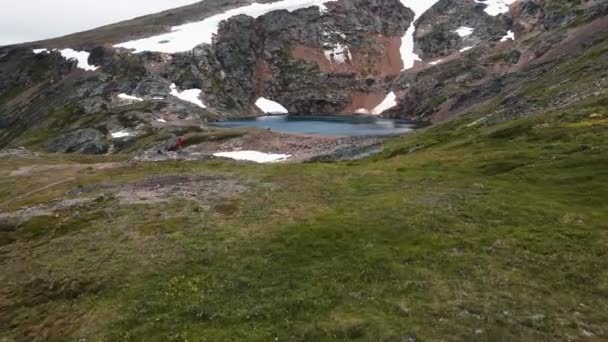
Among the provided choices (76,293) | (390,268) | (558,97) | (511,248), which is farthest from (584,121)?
(76,293)

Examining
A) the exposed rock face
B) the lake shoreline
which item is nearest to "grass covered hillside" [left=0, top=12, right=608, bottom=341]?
the lake shoreline

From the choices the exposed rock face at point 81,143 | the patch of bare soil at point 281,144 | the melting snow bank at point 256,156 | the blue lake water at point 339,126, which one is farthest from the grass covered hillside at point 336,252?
the blue lake water at point 339,126

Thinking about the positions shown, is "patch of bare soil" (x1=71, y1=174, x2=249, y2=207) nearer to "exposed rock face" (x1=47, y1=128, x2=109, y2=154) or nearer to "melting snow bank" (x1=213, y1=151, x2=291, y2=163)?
"melting snow bank" (x1=213, y1=151, x2=291, y2=163)

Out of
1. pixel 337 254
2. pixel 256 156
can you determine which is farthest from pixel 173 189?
pixel 256 156

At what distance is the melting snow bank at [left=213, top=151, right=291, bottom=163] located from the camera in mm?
107688

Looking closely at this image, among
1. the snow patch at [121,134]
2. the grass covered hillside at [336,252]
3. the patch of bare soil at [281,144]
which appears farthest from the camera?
the snow patch at [121,134]

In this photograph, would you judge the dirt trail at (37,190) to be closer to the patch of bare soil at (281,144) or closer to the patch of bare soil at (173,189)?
the patch of bare soil at (173,189)

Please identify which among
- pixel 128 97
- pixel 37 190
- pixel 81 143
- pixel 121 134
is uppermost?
pixel 37 190

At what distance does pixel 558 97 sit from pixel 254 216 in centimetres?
5654

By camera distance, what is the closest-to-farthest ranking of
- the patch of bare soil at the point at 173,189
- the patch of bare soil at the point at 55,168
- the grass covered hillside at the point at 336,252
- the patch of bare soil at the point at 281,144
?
A: the grass covered hillside at the point at 336,252 < the patch of bare soil at the point at 173,189 < the patch of bare soil at the point at 55,168 < the patch of bare soil at the point at 281,144

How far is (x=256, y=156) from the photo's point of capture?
11181 cm

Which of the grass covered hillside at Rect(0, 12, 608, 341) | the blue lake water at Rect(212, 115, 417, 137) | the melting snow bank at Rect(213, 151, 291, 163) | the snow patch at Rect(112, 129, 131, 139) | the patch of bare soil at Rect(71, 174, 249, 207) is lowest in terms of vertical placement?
the blue lake water at Rect(212, 115, 417, 137)

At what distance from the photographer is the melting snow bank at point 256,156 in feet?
353

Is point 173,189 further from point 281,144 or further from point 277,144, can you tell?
point 277,144
